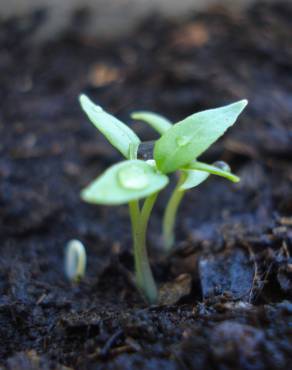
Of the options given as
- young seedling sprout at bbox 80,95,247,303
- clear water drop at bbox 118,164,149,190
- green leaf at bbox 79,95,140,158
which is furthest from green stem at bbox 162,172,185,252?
clear water drop at bbox 118,164,149,190

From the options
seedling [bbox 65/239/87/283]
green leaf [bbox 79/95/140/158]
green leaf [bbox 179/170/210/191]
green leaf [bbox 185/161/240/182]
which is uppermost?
green leaf [bbox 79/95/140/158]

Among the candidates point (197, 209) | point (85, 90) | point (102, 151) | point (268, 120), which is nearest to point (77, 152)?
point (102, 151)

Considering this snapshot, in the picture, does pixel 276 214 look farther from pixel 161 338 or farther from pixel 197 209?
pixel 161 338

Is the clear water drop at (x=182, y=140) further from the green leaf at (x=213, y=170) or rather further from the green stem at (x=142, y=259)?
the green stem at (x=142, y=259)

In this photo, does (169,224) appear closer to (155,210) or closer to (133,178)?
(155,210)

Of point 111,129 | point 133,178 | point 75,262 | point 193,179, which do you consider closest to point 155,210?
point 75,262


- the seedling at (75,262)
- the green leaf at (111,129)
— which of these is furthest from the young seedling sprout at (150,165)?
the seedling at (75,262)

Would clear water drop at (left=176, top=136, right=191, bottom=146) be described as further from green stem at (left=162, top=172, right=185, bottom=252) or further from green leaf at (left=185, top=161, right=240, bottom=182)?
green stem at (left=162, top=172, right=185, bottom=252)
